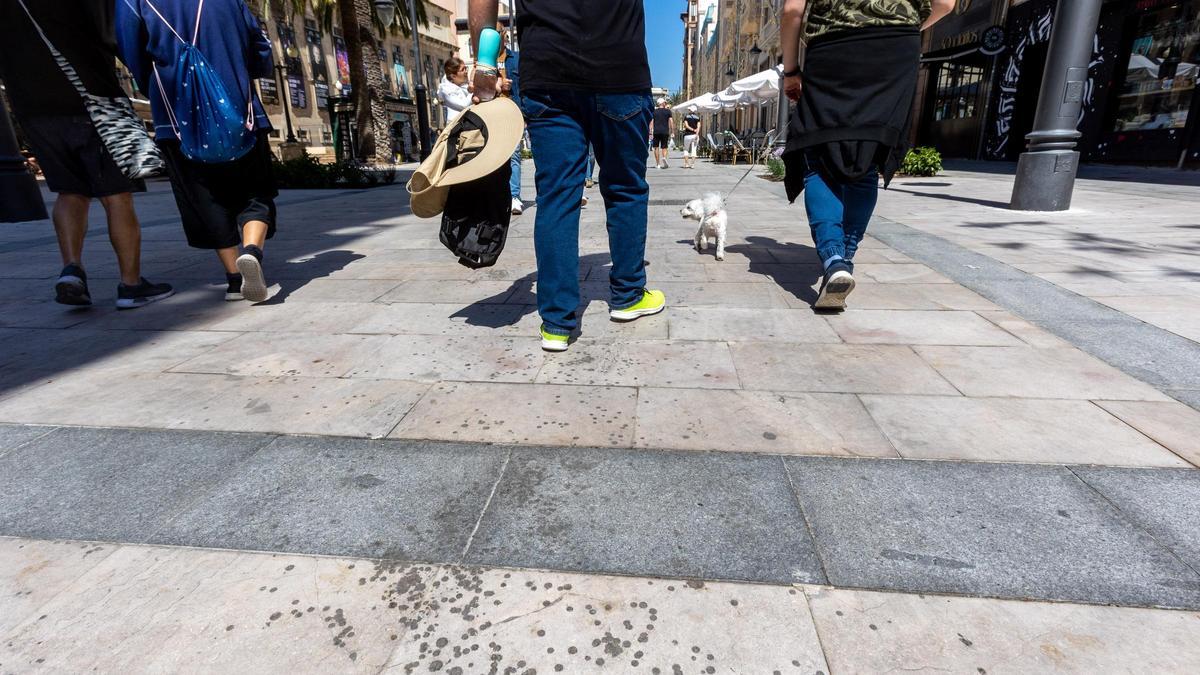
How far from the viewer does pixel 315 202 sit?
33.4 feet

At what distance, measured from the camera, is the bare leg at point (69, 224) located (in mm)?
3781

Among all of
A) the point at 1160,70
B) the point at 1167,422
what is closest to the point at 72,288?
the point at 1167,422

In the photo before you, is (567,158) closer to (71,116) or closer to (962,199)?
(71,116)

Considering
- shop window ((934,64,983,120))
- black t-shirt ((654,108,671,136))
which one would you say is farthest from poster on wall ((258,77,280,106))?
shop window ((934,64,983,120))

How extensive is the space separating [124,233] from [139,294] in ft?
1.24

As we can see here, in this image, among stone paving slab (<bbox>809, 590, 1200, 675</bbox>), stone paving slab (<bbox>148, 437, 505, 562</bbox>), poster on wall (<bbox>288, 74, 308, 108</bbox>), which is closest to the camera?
stone paving slab (<bbox>809, 590, 1200, 675</bbox>)

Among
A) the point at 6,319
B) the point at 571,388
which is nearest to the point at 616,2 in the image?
the point at 571,388

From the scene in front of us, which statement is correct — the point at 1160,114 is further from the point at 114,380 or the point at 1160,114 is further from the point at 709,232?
the point at 114,380

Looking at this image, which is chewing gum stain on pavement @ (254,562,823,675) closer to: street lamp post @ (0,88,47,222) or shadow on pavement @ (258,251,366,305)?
shadow on pavement @ (258,251,366,305)

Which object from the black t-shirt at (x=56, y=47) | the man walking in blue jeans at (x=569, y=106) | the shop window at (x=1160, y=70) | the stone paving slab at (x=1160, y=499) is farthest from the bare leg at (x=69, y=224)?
the shop window at (x=1160, y=70)

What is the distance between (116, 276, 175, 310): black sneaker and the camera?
3.75 metres

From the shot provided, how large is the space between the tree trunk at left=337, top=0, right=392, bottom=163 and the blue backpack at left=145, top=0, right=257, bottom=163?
1603 cm

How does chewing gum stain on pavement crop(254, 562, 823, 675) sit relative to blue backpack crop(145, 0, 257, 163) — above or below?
below

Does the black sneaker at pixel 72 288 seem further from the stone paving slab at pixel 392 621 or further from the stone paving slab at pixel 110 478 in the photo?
the stone paving slab at pixel 392 621
